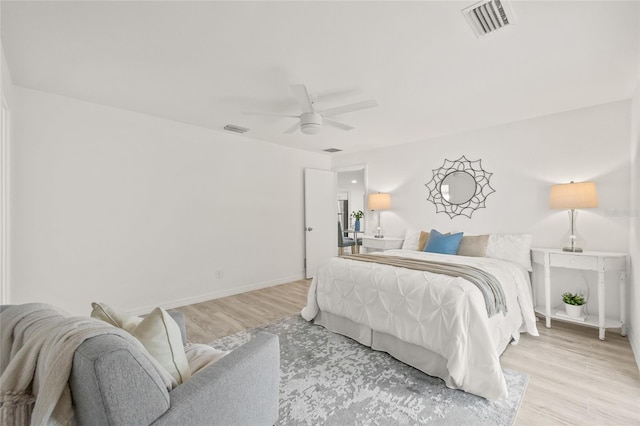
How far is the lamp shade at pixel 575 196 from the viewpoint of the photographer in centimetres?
297

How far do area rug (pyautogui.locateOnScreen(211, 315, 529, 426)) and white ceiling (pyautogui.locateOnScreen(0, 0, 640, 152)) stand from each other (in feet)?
8.09

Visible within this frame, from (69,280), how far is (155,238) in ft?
3.00

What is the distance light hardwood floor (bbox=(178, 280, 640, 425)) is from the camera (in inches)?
71.9

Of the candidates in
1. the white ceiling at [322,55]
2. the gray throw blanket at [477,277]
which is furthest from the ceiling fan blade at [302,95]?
the gray throw blanket at [477,277]

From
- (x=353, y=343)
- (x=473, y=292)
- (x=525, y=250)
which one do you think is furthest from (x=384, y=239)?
(x=473, y=292)

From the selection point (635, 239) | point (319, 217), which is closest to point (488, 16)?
point (635, 239)

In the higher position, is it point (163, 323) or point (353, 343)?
point (163, 323)

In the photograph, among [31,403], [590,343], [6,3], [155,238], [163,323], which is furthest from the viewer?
[155,238]

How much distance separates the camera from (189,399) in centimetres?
101

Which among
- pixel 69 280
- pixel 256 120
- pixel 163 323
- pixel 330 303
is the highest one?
pixel 256 120

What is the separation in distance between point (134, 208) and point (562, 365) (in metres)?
4.59

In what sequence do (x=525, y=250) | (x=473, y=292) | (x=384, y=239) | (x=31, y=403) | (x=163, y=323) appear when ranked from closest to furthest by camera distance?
(x=31, y=403), (x=163, y=323), (x=473, y=292), (x=525, y=250), (x=384, y=239)

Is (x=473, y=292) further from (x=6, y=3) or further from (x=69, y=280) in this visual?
(x=69, y=280)

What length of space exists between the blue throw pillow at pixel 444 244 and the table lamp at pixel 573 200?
3.48 feet
